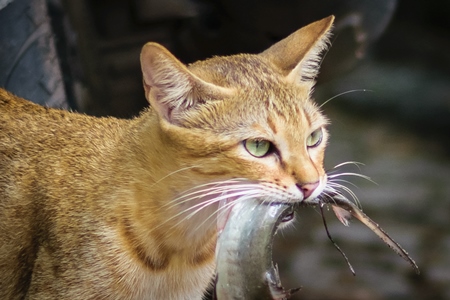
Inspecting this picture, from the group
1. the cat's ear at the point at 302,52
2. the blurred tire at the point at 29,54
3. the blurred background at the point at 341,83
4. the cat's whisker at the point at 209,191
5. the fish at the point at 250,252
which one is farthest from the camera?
the blurred background at the point at 341,83

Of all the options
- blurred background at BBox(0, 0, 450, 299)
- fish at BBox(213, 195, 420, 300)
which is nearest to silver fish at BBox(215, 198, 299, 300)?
fish at BBox(213, 195, 420, 300)

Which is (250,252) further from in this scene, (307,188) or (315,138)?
(315,138)

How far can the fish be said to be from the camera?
180cm

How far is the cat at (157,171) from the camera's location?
197 centimetres

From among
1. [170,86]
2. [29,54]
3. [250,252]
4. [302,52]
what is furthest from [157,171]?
[29,54]

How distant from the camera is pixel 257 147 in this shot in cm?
198

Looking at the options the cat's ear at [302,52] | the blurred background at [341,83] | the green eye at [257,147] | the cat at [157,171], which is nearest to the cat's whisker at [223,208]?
the cat at [157,171]

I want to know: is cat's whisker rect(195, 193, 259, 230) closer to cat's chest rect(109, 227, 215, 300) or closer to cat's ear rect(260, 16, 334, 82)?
cat's chest rect(109, 227, 215, 300)

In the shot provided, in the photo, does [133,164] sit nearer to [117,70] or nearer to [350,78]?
[117,70]

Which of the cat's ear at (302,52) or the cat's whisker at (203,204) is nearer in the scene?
the cat's whisker at (203,204)

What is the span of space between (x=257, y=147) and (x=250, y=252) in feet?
1.01

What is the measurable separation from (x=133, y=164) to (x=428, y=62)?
380cm

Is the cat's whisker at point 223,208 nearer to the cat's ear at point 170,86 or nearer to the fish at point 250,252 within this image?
the fish at point 250,252

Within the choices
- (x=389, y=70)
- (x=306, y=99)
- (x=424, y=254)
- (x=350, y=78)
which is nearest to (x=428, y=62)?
(x=389, y=70)
